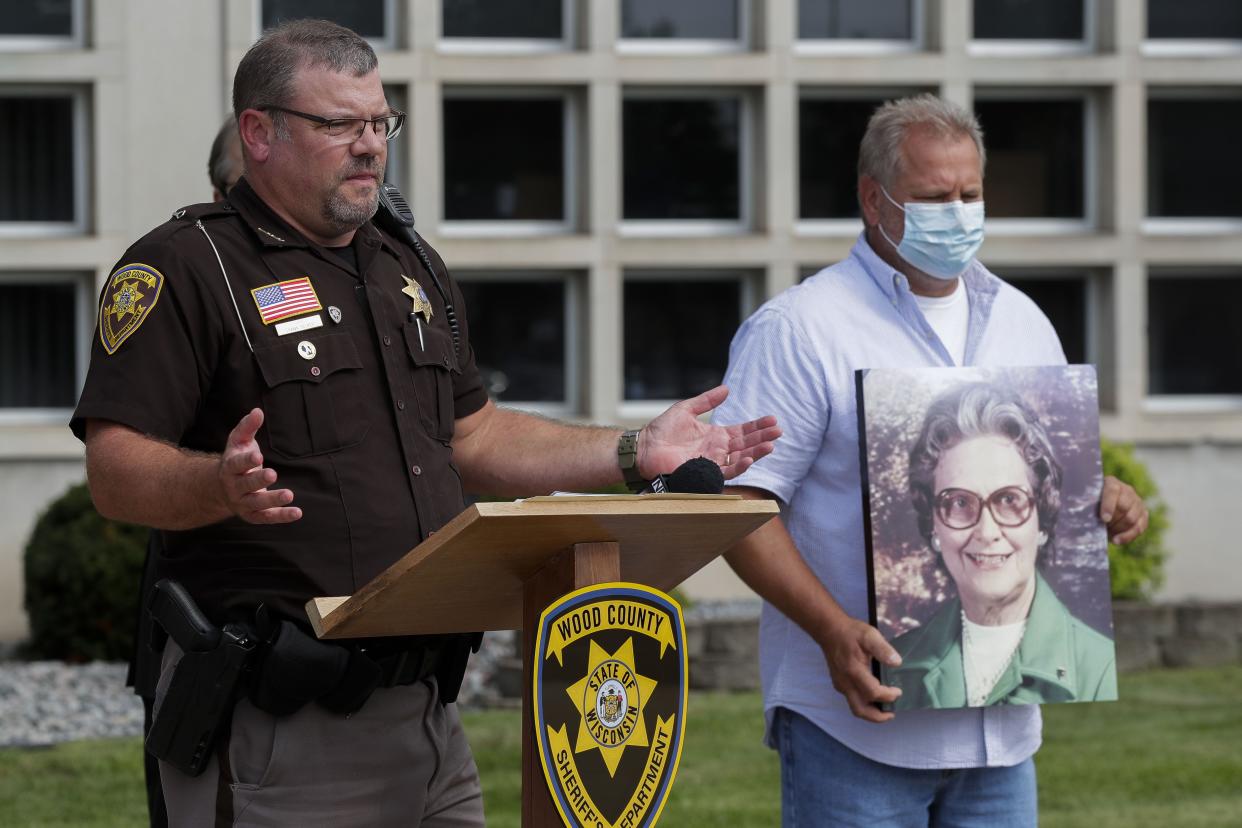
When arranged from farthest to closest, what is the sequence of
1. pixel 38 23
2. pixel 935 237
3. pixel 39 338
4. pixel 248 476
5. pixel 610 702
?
pixel 39 338 → pixel 38 23 → pixel 935 237 → pixel 610 702 → pixel 248 476

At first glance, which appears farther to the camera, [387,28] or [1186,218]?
[1186,218]

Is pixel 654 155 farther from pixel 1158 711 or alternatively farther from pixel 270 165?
pixel 270 165

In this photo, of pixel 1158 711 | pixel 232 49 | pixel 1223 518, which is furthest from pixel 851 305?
pixel 1223 518

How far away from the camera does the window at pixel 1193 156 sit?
459 inches

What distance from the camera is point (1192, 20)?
11.6 metres

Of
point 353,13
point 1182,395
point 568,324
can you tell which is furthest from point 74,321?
point 1182,395

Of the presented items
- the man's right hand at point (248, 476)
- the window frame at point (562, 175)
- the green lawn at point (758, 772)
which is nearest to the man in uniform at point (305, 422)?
the man's right hand at point (248, 476)

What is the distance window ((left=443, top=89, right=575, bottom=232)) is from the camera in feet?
36.6

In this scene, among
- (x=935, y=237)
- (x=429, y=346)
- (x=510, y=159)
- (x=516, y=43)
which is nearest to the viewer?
(x=429, y=346)

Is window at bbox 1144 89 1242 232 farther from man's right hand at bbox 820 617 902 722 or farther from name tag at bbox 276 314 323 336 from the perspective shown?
name tag at bbox 276 314 323 336

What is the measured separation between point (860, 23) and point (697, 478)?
9198mm

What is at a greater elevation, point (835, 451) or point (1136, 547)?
point (835, 451)

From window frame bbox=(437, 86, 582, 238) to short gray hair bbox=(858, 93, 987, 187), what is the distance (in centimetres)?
742

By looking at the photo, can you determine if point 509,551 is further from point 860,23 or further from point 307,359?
point 860,23
